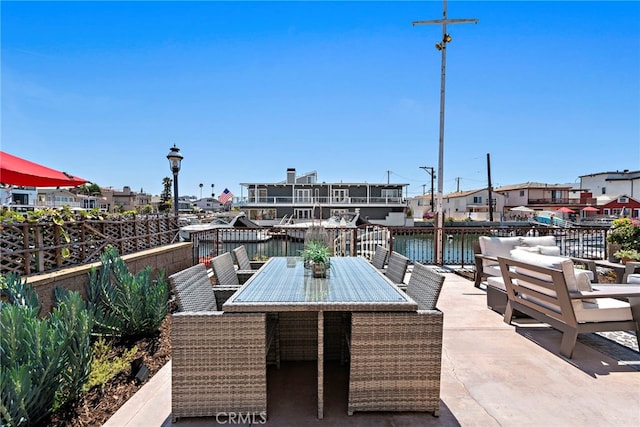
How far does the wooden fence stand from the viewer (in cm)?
300

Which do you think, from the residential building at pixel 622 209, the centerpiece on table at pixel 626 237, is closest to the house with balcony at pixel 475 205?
the residential building at pixel 622 209

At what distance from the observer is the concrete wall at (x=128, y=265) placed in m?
2.93

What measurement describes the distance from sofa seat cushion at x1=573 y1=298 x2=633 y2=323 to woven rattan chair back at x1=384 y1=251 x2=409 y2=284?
1.42 meters

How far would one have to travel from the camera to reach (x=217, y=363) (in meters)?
1.75

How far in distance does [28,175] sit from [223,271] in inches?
83.7

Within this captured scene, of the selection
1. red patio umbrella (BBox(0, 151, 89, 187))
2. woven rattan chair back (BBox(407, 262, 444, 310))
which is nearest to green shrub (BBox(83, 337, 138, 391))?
red patio umbrella (BBox(0, 151, 89, 187))

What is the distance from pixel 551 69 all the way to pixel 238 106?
10416mm

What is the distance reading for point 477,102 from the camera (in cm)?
1120

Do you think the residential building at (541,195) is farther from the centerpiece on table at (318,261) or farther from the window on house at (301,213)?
the centerpiece on table at (318,261)

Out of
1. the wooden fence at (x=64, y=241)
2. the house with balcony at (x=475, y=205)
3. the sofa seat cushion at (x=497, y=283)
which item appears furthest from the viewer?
the house with balcony at (x=475, y=205)

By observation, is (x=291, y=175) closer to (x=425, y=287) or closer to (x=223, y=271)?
(x=223, y=271)

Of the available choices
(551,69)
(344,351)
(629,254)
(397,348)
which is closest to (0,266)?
(344,351)

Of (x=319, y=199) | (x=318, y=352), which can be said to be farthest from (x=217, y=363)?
(x=319, y=199)

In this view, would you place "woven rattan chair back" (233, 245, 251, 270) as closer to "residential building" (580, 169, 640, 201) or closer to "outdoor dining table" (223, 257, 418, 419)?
"outdoor dining table" (223, 257, 418, 419)
